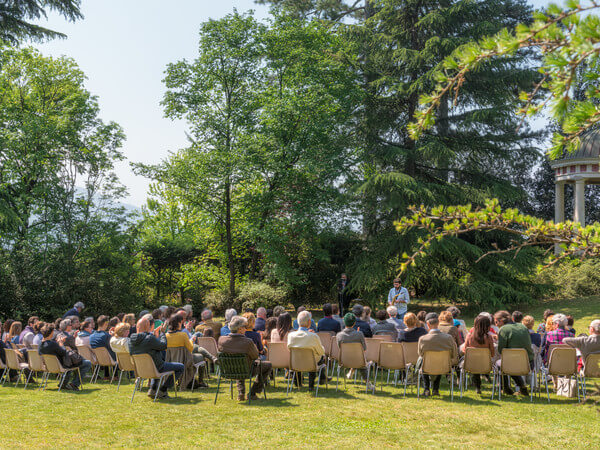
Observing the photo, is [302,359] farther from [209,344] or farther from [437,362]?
[209,344]

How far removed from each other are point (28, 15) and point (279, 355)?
1370 centimetres

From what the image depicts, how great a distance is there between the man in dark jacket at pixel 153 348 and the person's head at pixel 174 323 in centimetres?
28

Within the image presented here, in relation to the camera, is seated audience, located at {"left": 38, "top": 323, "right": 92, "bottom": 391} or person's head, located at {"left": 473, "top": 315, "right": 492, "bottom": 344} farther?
seated audience, located at {"left": 38, "top": 323, "right": 92, "bottom": 391}

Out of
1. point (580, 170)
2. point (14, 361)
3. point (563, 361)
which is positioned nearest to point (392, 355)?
point (563, 361)

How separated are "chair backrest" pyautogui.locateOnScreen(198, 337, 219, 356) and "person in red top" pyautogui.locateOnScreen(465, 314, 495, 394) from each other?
14.6 ft

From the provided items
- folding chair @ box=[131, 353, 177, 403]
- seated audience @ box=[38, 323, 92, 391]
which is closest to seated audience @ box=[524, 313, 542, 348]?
folding chair @ box=[131, 353, 177, 403]

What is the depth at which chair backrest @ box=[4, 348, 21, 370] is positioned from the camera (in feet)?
30.5

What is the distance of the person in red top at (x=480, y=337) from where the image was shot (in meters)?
8.16

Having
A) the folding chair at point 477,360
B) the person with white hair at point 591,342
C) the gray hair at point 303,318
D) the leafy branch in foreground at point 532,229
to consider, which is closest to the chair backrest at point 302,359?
the gray hair at point 303,318

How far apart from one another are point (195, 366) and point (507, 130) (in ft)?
52.6

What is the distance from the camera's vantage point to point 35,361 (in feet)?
30.4

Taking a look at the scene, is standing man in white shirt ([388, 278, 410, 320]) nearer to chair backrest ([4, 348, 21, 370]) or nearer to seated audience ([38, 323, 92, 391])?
seated audience ([38, 323, 92, 391])

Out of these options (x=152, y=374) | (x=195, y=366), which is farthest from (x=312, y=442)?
(x=195, y=366)

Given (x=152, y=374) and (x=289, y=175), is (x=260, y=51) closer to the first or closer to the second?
(x=289, y=175)
